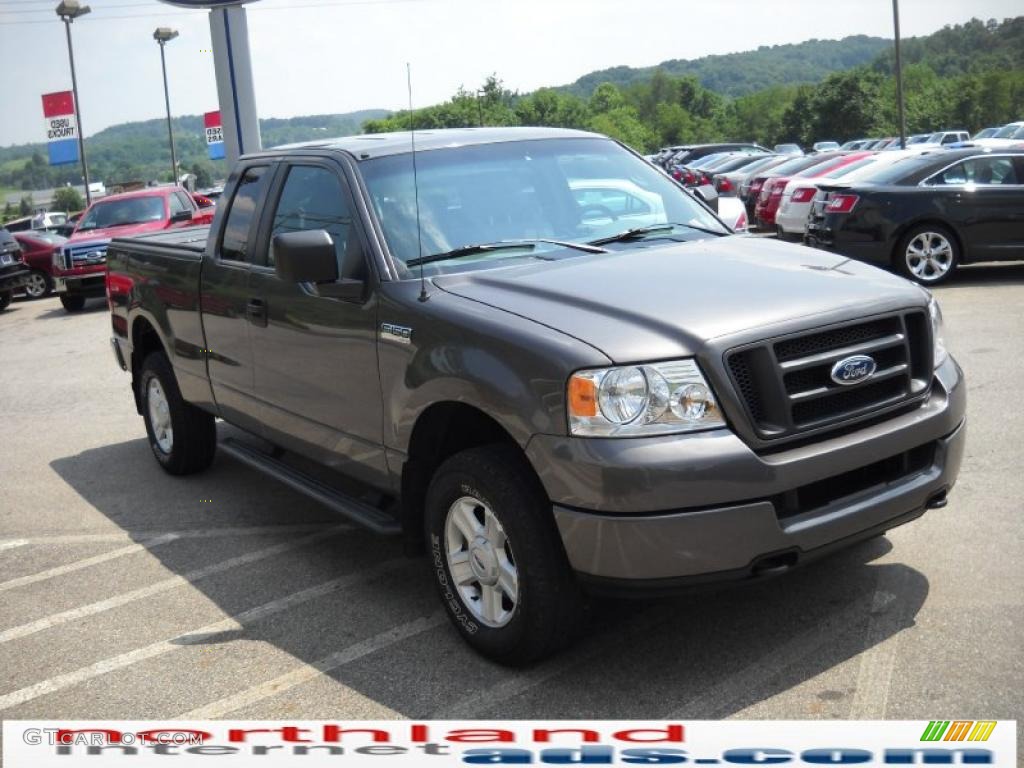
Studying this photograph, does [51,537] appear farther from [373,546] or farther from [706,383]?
[706,383]

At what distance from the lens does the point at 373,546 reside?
589 cm

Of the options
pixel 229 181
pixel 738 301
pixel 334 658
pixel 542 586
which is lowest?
pixel 334 658

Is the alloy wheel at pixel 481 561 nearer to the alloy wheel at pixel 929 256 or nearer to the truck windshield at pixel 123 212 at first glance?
the alloy wheel at pixel 929 256

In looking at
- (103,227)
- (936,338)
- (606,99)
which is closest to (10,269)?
(103,227)

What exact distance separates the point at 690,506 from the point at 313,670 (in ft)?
5.43

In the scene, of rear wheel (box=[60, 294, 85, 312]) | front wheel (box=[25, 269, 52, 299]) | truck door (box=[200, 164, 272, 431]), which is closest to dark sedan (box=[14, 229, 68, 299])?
front wheel (box=[25, 269, 52, 299])

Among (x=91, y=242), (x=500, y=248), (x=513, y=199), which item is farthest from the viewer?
(x=91, y=242)

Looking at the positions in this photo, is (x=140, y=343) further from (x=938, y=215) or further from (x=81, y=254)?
(x=81, y=254)

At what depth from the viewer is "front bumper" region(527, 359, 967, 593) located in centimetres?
367

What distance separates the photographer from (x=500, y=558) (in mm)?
4141

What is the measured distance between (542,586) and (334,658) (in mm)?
1038

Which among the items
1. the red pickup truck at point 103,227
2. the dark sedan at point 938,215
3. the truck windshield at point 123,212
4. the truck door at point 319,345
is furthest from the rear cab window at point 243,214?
the truck windshield at point 123,212

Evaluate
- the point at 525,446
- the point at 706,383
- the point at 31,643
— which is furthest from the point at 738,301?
the point at 31,643

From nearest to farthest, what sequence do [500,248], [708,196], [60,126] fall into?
[500,248], [708,196], [60,126]
